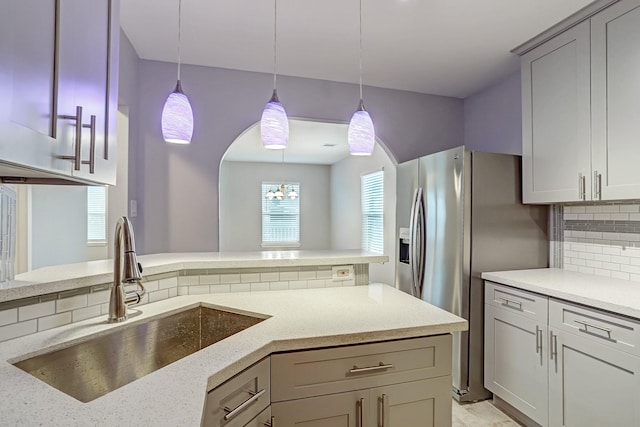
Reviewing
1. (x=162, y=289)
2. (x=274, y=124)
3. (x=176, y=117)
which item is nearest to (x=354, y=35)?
(x=274, y=124)

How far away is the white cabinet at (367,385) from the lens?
118 cm

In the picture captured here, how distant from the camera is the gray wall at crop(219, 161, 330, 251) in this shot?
738 centimetres

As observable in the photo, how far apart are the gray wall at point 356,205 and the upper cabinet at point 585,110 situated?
1.67 m

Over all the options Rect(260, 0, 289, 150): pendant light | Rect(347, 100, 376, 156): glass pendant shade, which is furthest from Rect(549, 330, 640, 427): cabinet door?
Rect(260, 0, 289, 150): pendant light

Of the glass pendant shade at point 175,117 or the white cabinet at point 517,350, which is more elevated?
the glass pendant shade at point 175,117

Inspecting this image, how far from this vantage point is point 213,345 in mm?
1109

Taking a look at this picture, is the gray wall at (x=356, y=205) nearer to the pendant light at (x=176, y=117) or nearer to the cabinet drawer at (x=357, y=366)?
the pendant light at (x=176, y=117)

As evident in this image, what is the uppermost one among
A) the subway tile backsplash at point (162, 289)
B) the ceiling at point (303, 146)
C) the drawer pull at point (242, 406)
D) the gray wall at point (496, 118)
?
the ceiling at point (303, 146)

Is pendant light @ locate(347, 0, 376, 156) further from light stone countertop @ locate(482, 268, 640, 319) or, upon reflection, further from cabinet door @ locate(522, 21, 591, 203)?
cabinet door @ locate(522, 21, 591, 203)

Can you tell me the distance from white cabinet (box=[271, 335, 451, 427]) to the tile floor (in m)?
1.11

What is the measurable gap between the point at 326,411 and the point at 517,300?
153cm

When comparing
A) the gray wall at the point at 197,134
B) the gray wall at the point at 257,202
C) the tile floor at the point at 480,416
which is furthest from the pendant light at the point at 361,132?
the gray wall at the point at 257,202

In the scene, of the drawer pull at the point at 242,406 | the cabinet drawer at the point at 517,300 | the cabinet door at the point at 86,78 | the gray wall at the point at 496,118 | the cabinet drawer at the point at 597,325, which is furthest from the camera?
the gray wall at the point at 496,118

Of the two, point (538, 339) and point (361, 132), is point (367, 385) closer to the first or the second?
point (361, 132)
